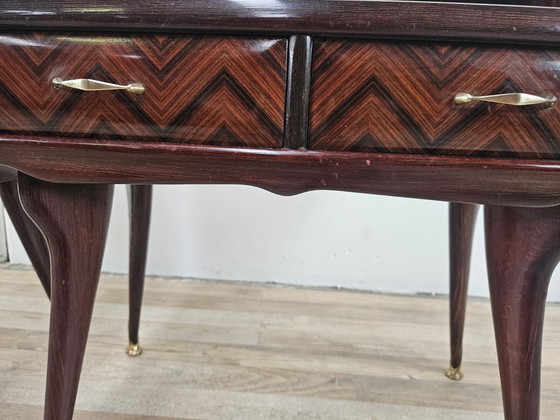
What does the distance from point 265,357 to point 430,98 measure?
0.63 meters

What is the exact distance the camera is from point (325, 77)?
0.40m

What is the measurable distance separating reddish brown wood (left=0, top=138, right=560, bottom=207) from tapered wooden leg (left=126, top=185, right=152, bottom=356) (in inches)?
13.7

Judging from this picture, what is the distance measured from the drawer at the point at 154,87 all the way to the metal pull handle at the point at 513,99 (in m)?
0.16

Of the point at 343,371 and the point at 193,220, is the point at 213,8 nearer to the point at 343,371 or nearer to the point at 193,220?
the point at 343,371

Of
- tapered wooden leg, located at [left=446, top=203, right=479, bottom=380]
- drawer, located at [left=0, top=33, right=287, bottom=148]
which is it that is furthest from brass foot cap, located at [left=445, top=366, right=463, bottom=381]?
drawer, located at [left=0, top=33, right=287, bottom=148]

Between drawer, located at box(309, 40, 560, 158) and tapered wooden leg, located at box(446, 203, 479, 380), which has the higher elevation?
drawer, located at box(309, 40, 560, 158)

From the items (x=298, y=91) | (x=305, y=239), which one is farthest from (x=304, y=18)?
(x=305, y=239)

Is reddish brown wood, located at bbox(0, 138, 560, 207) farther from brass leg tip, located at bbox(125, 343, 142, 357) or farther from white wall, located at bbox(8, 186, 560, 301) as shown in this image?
white wall, located at bbox(8, 186, 560, 301)

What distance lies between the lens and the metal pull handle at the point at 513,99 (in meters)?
0.37

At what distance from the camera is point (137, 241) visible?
808 mm

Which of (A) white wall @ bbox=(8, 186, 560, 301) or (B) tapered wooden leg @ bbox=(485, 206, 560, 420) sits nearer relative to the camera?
(B) tapered wooden leg @ bbox=(485, 206, 560, 420)

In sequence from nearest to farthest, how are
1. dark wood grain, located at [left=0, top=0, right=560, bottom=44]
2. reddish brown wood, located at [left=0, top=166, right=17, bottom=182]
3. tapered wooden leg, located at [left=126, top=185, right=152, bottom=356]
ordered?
1. dark wood grain, located at [left=0, top=0, right=560, bottom=44]
2. reddish brown wood, located at [left=0, top=166, right=17, bottom=182]
3. tapered wooden leg, located at [left=126, top=185, right=152, bottom=356]

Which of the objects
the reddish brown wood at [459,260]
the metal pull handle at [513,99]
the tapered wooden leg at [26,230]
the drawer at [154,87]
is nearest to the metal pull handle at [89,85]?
the drawer at [154,87]

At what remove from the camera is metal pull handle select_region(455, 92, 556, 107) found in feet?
1.21
